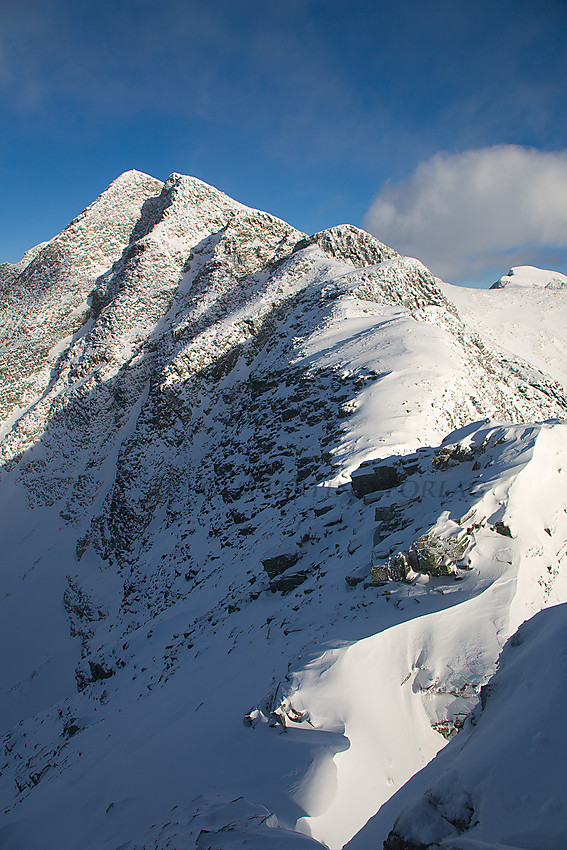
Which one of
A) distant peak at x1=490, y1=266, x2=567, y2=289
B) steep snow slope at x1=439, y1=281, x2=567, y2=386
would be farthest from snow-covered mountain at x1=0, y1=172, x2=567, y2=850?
distant peak at x1=490, y1=266, x2=567, y2=289

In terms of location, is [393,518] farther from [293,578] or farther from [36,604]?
[36,604]

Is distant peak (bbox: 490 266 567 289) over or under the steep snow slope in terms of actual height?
over

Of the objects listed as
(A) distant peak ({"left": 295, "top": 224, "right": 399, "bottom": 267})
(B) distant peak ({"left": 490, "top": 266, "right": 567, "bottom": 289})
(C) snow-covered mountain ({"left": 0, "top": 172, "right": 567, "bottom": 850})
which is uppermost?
(A) distant peak ({"left": 295, "top": 224, "right": 399, "bottom": 267})

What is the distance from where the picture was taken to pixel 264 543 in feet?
48.8

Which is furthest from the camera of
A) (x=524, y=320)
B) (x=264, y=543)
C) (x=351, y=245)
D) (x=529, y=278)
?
(x=529, y=278)

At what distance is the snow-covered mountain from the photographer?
17.6ft

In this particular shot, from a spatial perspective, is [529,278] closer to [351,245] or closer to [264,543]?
[351,245]

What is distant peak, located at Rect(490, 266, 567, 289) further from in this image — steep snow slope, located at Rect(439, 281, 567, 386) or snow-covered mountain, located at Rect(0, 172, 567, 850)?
snow-covered mountain, located at Rect(0, 172, 567, 850)

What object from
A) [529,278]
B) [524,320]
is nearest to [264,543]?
[524,320]

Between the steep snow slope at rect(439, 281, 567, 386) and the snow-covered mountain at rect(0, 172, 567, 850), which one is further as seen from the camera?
the steep snow slope at rect(439, 281, 567, 386)

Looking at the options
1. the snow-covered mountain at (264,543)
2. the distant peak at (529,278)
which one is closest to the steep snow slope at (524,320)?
the snow-covered mountain at (264,543)

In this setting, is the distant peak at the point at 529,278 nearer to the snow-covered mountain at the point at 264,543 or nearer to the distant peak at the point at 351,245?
the snow-covered mountain at the point at 264,543

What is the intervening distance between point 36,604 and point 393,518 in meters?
26.9

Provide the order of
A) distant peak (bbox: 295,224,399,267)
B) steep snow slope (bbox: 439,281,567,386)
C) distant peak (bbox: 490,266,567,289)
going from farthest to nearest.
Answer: distant peak (bbox: 490,266,567,289) < steep snow slope (bbox: 439,281,567,386) < distant peak (bbox: 295,224,399,267)
